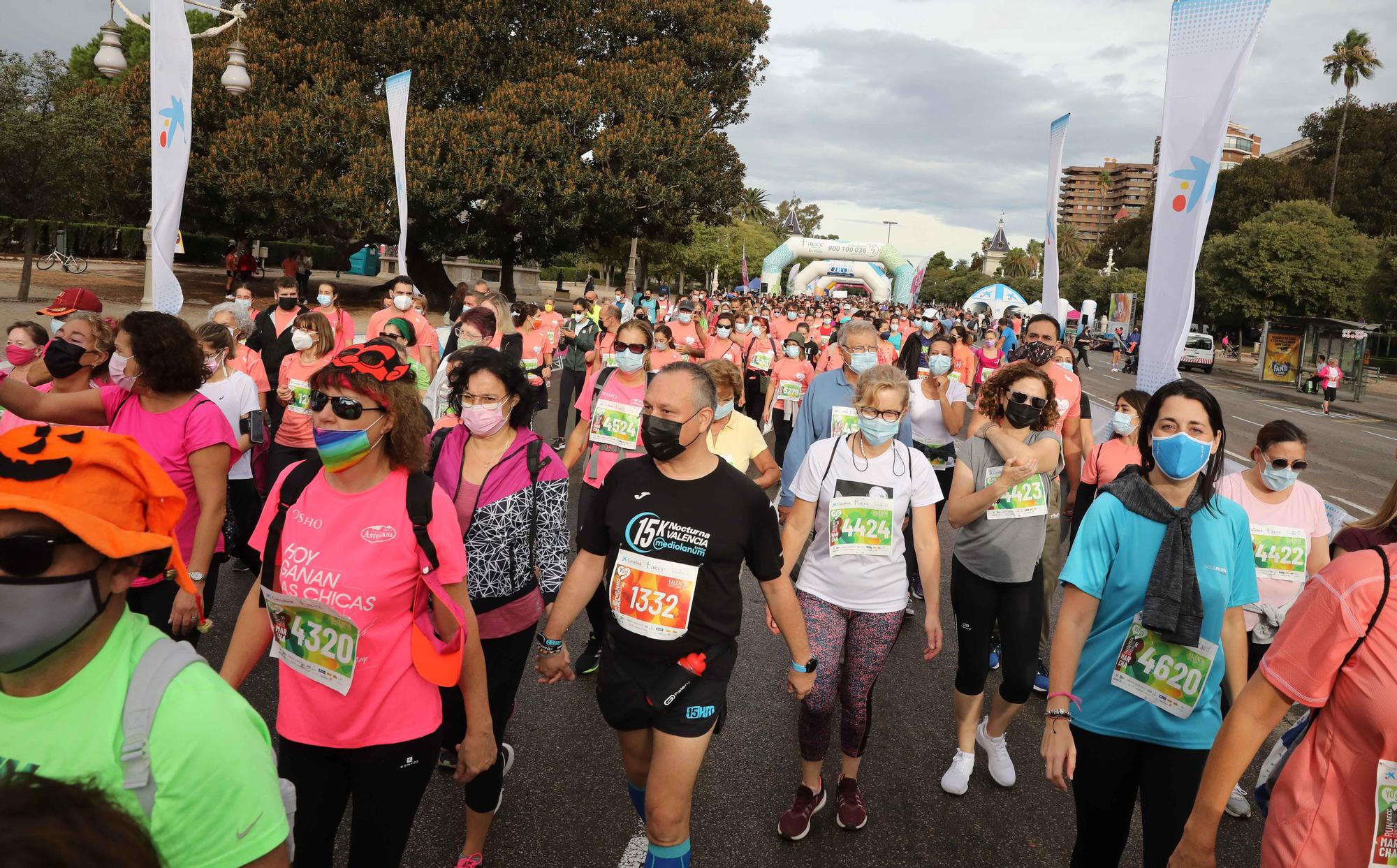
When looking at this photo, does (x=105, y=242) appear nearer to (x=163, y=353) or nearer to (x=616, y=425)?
(x=616, y=425)

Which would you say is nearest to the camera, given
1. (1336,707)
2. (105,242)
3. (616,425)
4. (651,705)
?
(1336,707)

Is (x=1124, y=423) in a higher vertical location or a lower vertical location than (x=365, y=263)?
lower

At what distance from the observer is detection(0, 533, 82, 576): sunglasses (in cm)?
145

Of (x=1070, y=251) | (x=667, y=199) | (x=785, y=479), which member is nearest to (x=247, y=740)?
(x=785, y=479)

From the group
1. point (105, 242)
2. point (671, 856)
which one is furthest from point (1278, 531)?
point (105, 242)

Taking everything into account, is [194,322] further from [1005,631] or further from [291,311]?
[1005,631]

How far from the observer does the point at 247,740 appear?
1497 mm

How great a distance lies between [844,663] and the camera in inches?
157

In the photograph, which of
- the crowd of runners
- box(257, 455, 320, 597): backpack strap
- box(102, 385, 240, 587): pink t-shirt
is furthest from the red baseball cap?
box(257, 455, 320, 597): backpack strap

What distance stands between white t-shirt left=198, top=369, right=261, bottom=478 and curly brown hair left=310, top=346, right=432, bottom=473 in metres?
3.10

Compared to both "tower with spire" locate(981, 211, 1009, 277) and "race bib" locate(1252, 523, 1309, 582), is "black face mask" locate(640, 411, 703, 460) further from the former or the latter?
"tower with spire" locate(981, 211, 1009, 277)

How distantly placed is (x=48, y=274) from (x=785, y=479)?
33.1m

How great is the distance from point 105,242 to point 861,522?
4788 centimetres

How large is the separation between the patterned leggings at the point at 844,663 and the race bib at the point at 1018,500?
0.75 meters
